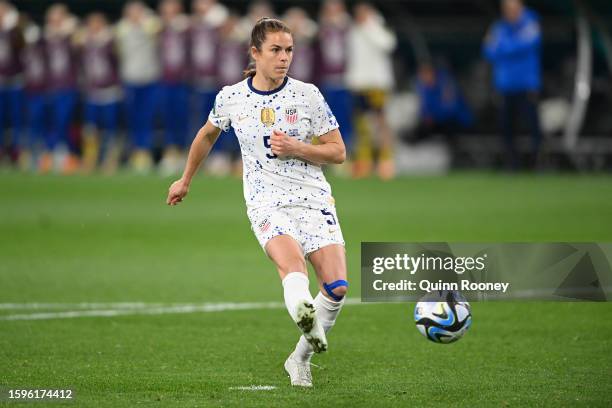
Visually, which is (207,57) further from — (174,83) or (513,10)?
(513,10)

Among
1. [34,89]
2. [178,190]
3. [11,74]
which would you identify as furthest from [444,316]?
[11,74]

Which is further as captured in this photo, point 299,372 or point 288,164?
point 288,164

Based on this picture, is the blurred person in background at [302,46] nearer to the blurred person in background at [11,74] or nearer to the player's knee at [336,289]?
the blurred person in background at [11,74]

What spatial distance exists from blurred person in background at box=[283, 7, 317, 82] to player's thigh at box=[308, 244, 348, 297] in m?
16.0

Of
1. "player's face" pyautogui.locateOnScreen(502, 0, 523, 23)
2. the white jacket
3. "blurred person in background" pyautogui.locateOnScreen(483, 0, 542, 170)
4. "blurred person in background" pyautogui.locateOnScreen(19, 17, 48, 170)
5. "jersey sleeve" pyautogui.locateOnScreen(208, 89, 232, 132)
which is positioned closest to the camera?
"jersey sleeve" pyautogui.locateOnScreen(208, 89, 232, 132)

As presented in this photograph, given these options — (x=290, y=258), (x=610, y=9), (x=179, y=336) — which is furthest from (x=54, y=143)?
(x=290, y=258)

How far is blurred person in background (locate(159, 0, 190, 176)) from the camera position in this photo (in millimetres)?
24906

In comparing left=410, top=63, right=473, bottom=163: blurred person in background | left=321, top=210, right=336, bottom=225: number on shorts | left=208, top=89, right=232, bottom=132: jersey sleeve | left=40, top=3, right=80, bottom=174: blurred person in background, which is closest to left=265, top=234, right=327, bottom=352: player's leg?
left=321, top=210, right=336, bottom=225: number on shorts

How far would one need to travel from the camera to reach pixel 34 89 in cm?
2714

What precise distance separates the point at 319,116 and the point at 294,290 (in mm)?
1161

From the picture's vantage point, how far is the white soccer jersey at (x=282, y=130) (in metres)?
7.58

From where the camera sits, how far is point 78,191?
2061cm

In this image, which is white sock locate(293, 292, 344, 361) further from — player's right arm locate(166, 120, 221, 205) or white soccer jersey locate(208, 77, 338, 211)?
player's right arm locate(166, 120, 221, 205)

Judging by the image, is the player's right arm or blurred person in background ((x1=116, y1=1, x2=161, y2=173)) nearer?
the player's right arm
